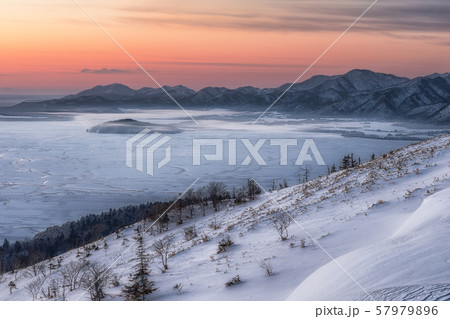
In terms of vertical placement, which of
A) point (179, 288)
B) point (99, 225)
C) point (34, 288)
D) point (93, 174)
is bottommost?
point (34, 288)

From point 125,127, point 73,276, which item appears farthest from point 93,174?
point 125,127

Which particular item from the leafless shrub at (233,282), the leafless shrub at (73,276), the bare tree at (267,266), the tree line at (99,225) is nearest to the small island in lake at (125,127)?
the tree line at (99,225)

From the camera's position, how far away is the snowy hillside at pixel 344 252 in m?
6.00

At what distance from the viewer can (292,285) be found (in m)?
7.40

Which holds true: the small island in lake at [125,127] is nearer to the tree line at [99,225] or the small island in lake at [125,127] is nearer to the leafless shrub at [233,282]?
the tree line at [99,225]

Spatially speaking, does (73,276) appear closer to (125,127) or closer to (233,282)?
(233,282)

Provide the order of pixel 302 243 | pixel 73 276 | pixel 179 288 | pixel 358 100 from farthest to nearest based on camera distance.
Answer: pixel 358 100, pixel 73 276, pixel 302 243, pixel 179 288

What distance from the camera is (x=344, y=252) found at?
Result: 8211 millimetres

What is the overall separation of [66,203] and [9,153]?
4707cm

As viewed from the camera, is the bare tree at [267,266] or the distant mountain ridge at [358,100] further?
the distant mountain ridge at [358,100]

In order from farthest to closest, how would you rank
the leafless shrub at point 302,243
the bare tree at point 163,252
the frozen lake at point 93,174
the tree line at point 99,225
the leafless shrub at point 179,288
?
1. the frozen lake at point 93,174
2. the tree line at point 99,225
3. the bare tree at point 163,252
4. the leafless shrub at point 302,243
5. the leafless shrub at point 179,288

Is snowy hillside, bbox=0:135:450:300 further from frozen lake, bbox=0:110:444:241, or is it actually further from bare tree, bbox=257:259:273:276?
frozen lake, bbox=0:110:444:241

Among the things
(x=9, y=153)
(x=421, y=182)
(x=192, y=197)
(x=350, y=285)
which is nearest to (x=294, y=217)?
(x=421, y=182)
